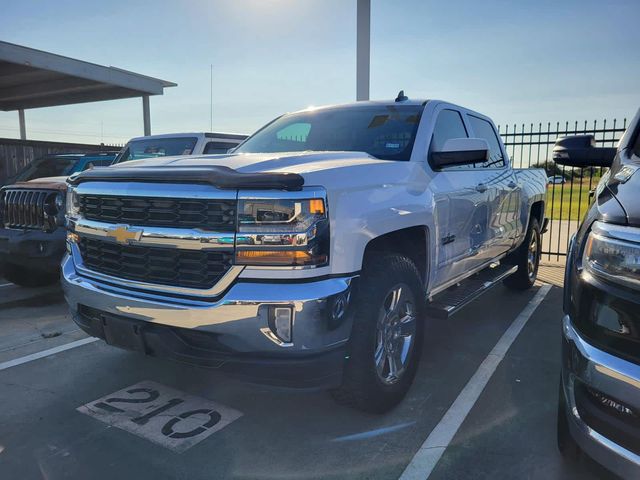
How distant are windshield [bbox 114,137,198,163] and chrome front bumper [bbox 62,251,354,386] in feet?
16.1

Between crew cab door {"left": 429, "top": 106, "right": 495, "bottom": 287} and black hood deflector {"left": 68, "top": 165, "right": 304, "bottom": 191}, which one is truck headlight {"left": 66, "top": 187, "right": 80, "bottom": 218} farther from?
crew cab door {"left": 429, "top": 106, "right": 495, "bottom": 287}

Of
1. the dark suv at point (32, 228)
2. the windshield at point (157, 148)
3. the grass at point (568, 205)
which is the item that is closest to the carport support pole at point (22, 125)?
the windshield at point (157, 148)

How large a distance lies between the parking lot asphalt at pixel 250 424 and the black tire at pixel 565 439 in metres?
0.11

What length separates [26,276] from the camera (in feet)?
20.9

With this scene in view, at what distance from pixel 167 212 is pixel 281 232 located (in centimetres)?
66

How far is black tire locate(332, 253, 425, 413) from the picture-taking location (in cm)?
273

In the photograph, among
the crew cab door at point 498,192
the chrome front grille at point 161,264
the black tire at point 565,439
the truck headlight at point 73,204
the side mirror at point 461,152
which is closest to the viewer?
the black tire at point 565,439

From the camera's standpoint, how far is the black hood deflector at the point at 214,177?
2.44 m

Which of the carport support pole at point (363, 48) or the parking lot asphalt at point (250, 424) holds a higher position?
the carport support pole at point (363, 48)

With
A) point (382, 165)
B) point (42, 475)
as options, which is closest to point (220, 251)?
point (382, 165)

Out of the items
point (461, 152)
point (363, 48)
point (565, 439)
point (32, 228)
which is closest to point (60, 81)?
point (363, 48)

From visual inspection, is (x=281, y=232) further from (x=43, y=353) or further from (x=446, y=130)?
(x=43, y=353)

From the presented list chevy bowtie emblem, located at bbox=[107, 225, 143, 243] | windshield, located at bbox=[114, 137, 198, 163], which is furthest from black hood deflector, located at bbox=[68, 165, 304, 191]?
windshield, located at bbox=[114, 137, 198, 163]

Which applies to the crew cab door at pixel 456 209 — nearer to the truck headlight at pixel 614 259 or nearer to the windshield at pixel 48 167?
the truck headlight at pixel 614 259
